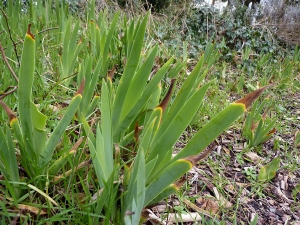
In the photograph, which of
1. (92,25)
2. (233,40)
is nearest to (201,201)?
(92,25)

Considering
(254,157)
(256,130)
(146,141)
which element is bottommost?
(254,157)

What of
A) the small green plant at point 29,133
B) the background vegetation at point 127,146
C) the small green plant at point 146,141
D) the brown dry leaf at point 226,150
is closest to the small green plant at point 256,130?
the background vegetation at point 127,146

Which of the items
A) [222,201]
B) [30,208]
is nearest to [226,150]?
A: [222,201]

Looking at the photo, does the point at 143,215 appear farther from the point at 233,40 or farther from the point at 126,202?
the point at 233,40

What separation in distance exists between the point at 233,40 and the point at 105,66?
9.45ft

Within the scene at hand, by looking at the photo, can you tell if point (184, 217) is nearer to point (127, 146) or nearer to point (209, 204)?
point (209, 204)

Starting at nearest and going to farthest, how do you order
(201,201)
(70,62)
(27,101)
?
(27,101) < (201,201) < (70,62)

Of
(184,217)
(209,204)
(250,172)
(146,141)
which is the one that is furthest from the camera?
(250,172)

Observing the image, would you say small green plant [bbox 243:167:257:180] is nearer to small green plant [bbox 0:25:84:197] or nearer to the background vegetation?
the background vegetation

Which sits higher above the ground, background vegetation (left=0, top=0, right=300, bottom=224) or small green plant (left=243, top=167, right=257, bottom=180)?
background vegetation (left=0, top=0, right=300, bottom=224)

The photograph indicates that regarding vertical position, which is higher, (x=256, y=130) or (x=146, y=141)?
(x=146, y=141)

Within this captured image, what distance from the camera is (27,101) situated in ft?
2.06

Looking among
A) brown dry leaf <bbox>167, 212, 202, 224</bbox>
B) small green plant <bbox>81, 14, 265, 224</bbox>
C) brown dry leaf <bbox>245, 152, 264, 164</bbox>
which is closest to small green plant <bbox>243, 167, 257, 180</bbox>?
brown dry leaf <bbox>245, 152, 264, 164</bbox>

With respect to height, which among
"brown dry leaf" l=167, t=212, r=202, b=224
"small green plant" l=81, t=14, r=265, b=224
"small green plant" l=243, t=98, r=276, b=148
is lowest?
"brown dry leaf" l=167, t=212, r=202, b=224
